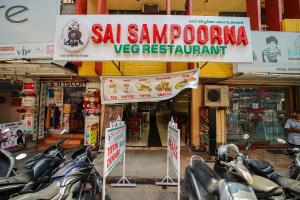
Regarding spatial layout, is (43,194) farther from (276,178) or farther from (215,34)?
(215,34)

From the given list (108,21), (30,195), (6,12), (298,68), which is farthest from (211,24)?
(6,12)

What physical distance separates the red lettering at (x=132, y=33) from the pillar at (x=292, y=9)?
270 inches

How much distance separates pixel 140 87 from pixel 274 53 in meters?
4.25

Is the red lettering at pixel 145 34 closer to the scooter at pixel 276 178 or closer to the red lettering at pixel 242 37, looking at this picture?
the red lettering at pixel 242 37

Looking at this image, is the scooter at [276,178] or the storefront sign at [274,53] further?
the storefront sign at [274,53]

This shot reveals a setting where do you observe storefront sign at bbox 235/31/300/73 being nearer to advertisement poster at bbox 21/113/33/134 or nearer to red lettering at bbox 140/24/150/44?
red lettering at bbox 140/24/150/44

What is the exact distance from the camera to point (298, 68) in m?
5.98

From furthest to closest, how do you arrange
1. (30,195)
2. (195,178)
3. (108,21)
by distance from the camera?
(108,21), (195,178), (30,195)

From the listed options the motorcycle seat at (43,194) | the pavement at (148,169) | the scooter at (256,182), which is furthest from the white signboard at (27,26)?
the scooter at (256,182)

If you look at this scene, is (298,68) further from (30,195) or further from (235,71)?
(30,195)

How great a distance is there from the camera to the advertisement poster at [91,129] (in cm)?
734

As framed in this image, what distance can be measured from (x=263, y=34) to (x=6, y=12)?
851cm

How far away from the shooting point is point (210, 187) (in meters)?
2.93

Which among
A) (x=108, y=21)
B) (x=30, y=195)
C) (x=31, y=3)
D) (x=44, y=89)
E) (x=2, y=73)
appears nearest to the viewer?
(x=30, y=195)
